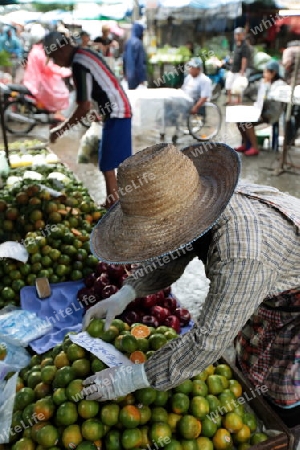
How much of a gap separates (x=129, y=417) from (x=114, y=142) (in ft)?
11.9

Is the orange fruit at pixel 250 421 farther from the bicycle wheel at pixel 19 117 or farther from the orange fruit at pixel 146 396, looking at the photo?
the bicycle wheel at pixel 19 117

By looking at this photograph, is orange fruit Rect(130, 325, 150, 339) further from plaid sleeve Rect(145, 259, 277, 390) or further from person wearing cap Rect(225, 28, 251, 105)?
person wearing cap Rect(225, 28, 251, 105)

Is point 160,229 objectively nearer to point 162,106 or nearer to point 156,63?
point 162,106

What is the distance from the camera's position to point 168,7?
1247cm

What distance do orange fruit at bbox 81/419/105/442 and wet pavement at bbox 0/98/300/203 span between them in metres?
4.34

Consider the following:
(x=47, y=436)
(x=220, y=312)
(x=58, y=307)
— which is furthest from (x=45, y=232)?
(x=220, y=312)

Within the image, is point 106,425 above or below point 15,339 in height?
above

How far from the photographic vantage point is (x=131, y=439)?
167 centimetres

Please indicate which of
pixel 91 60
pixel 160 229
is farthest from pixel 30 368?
pixel 91 60

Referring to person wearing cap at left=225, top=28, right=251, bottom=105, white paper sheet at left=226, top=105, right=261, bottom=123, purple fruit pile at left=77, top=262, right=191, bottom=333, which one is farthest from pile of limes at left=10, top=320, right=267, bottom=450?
person wearing cap at left=225, top=28, right=251, bottom=105

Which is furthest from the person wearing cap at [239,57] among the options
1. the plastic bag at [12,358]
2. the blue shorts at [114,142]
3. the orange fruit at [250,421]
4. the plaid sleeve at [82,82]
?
the orange fruit at [250,421]

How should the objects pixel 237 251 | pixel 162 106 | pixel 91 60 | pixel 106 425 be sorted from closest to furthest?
pixel 237 251
pixel 106 425
pixel 91 60
pixel 162 106

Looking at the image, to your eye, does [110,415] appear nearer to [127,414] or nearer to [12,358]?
[127,414]

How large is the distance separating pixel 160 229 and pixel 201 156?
1.78 ft
